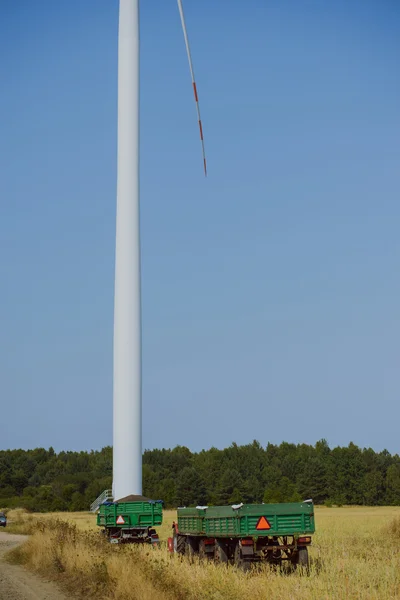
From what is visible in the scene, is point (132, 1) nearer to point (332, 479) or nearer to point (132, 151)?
point (132, 151)

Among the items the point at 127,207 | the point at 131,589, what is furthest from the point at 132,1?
the point at 131,589

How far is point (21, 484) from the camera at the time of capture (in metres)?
154

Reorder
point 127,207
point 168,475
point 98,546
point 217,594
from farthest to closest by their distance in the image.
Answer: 1. point 168,475
2. point 127,207
3. point 98,546
4. point 217,594

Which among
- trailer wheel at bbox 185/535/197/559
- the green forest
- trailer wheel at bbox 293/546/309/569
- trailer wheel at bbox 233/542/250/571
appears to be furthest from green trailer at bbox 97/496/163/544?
the green forest

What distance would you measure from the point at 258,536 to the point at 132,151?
20684 millimetres

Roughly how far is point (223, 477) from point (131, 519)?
107133 mm

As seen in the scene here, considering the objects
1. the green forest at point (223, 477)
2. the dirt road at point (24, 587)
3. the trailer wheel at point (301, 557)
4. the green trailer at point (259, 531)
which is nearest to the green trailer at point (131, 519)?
the dirt road at point (24, 587)

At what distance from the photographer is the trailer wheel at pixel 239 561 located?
71.7 feet

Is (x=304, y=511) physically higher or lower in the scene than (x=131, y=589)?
higher

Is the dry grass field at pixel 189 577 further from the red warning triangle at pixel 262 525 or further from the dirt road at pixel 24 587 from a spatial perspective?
the red warning triangle at pixel 262 525

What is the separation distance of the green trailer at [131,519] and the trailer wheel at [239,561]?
11.3m

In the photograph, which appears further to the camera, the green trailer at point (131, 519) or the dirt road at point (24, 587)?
the green trailer at point (131, 519)

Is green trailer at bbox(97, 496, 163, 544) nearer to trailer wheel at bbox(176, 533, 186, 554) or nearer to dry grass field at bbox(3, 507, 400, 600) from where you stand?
dry grass field at bbox(3, 507, 400, 600)

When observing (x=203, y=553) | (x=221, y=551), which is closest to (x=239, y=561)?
(x=221, y=551)
